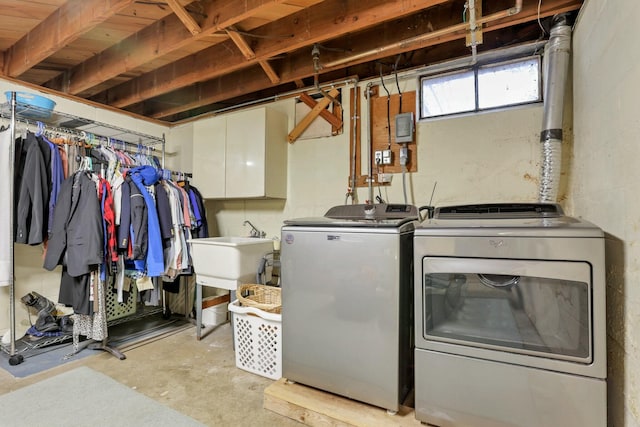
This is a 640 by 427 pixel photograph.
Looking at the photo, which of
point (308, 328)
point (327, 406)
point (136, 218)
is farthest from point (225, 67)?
point (327, 406)

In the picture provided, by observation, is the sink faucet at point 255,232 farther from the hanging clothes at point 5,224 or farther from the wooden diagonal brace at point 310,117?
the hanging clothes at point 5,224

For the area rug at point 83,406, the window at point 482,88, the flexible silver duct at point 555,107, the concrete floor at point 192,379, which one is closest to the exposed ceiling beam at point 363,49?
the flexible silver duct at point 555,107

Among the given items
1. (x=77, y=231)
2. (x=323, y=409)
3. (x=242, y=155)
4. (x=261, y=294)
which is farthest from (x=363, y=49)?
(x=77, y=231)

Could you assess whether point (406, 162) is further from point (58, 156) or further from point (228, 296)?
point (58, 156)

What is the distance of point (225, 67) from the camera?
2537 millimetres

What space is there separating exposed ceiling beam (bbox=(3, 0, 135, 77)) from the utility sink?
1.67m

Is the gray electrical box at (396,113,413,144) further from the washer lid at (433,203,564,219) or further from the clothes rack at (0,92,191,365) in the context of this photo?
the clothes rack at (0,92,191,365)

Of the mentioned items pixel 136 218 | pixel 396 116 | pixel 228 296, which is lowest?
pixel 228 296

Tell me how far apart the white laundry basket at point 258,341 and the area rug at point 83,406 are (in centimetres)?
53

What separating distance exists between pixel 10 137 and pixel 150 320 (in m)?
2.02

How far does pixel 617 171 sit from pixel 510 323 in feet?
2.39

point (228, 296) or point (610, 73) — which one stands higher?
point (610, 73)

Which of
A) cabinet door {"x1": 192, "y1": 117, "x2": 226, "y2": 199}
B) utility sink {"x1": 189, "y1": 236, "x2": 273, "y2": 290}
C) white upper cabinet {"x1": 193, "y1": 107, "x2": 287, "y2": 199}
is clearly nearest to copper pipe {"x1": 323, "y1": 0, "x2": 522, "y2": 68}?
white upper cabinet {"x1": 193, "y1": 107, "x2": 287, "y2": 199}

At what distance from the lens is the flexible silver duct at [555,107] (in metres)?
1.78
